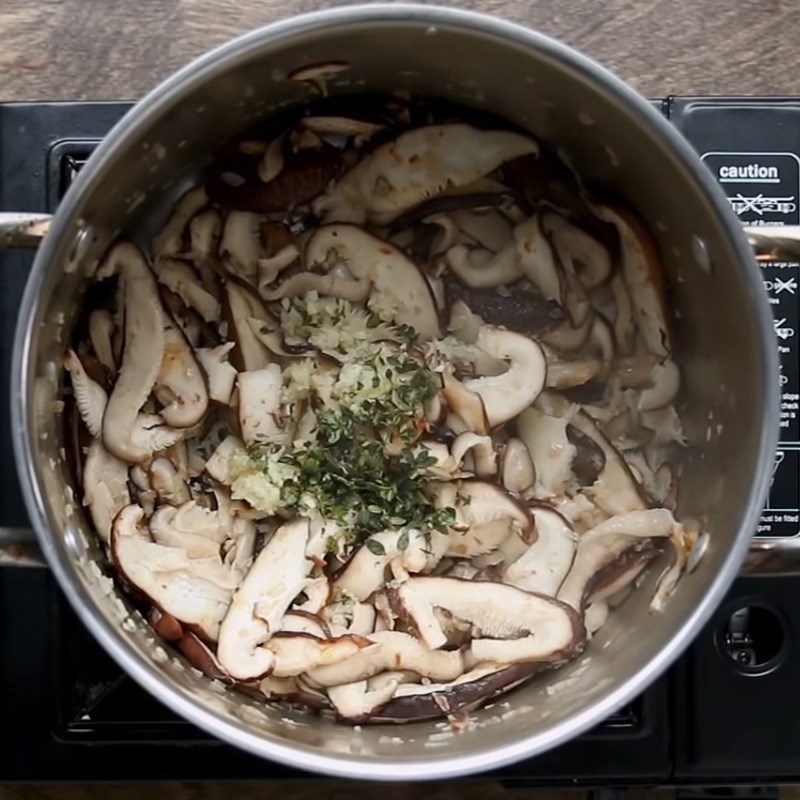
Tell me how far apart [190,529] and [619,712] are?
36cm

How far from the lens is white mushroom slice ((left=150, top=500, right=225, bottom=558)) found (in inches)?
36.4

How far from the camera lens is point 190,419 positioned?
0.95 metres

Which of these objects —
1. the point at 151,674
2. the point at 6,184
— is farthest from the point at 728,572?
the point at 6,184

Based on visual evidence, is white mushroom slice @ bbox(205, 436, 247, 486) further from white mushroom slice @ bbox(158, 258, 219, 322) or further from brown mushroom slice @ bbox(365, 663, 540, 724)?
brown mushroom slice @ bbox(365, 663, 540, 724)

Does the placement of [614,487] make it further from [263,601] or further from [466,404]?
[263,601]

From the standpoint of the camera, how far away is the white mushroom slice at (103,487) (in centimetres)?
91

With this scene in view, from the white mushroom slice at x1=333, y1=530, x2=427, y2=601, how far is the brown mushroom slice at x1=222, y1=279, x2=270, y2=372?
0.17 meters

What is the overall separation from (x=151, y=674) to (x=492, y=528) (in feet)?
0.98

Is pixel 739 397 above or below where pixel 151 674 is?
above

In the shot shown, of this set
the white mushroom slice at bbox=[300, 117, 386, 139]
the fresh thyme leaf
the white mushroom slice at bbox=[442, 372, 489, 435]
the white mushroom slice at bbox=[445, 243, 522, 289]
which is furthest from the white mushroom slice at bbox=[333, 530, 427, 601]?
the white mushroom slice at bbox=[300, 117, 386, 139]

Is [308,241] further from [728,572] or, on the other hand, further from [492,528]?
[728,572]

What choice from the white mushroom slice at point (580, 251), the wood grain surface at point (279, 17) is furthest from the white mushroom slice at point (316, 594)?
the wood grain surface at point (279, 17)

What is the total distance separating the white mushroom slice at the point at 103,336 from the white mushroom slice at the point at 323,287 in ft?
0.41

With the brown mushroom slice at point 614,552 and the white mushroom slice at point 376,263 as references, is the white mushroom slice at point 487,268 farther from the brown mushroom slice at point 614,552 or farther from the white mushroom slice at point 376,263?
the brown mushroom slice at point 614,552
